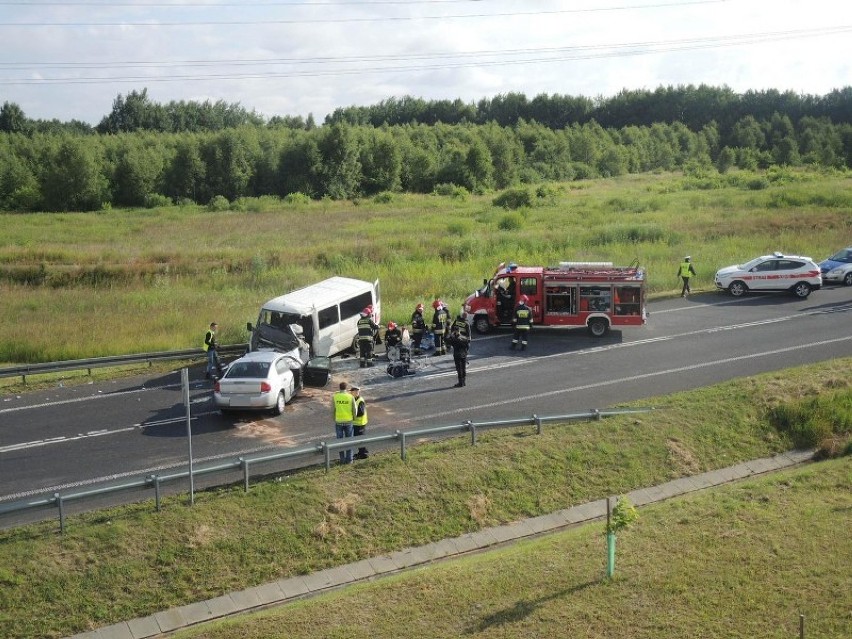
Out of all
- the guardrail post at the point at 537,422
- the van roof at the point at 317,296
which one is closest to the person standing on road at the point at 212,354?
the van roof at the point at 317,296

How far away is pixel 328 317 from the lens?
25781 millimetres

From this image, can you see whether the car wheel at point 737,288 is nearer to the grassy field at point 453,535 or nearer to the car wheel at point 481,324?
the car wheel at point 481,324

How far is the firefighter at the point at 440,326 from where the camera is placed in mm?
26438

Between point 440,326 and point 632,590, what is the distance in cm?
1359

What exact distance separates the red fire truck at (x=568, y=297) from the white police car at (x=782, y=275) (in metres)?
8.02

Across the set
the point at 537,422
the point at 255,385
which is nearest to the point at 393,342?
the point at 255,385

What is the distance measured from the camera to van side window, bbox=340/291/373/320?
2647 centimetres

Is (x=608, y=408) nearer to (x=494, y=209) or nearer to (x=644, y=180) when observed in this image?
(x=494, y=209)

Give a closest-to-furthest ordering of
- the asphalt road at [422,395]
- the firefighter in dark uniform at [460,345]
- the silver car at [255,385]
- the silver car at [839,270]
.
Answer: the asphalt road at [422,395] → the silver car at [255,385] → the firefighter in dark uniform at [460,345] → the silver car at [839,270]

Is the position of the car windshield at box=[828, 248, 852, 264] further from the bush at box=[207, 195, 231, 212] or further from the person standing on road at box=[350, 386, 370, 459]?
the bush at box=[207, 195, 231, 212]

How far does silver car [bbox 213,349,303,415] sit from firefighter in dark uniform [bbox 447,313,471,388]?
4.34 m

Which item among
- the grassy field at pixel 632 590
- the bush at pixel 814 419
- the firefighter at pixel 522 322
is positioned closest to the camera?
the grassy field at pixel 632 590

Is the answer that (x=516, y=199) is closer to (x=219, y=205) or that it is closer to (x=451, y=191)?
(x=451, y=191)

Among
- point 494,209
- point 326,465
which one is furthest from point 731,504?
point 494,209
